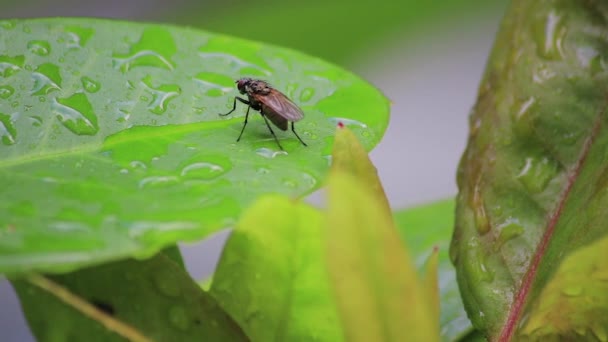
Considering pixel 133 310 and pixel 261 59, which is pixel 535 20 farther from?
pixel 133 310

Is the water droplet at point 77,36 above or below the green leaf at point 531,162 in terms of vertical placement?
above

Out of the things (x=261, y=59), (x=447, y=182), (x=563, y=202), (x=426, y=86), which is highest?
(x=261, y=59)

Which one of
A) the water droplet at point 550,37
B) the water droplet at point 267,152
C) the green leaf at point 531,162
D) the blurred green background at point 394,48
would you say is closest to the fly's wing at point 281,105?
the water droplet at point 267,152

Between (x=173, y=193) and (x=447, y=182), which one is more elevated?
(x=173, y=193)

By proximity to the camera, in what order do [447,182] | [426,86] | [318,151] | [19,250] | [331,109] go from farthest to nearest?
[426,86], [447,182], [331,109], [318,151], [19,250]

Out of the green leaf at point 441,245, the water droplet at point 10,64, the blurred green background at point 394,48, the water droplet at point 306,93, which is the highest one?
the water droplet at point 10,64

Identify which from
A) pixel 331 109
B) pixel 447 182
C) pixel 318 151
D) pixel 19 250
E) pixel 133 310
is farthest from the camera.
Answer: pixel 447 182

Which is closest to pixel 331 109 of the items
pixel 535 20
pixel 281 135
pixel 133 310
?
pixel 281 135

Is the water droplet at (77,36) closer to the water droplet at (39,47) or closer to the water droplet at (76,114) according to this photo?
the water droplet at (39,47)

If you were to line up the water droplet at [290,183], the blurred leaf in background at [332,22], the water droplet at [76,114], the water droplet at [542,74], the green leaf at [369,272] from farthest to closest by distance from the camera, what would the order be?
the blurred leaf in background at [332,22] < the water droplet at [542,74] < the water droplet at [76,114] < the water droplet at [290,183] < the green leaf at [369,272]
